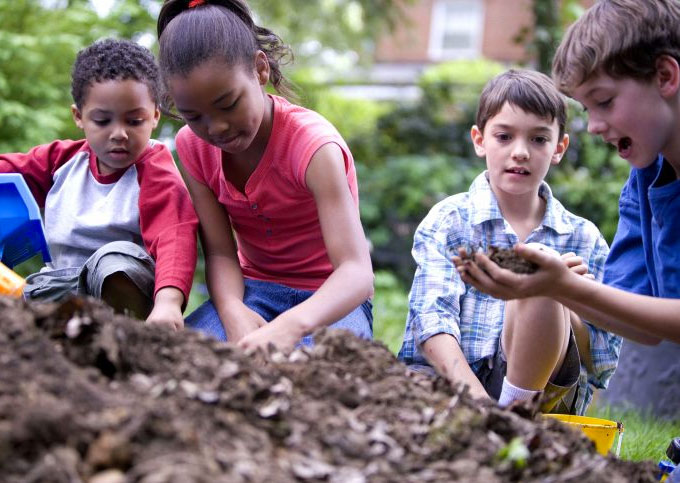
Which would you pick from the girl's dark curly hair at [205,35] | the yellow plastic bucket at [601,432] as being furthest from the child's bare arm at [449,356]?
the girl's dark curly hair at [205,35]

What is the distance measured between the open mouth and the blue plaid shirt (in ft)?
2.47

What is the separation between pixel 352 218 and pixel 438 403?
915 mm

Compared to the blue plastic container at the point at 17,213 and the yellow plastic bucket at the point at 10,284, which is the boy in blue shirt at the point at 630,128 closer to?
the yellow plastic bucket at the point at 10,284

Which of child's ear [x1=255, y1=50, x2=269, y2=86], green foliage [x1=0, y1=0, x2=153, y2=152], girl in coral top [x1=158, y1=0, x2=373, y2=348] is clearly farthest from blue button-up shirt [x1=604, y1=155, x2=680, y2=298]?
green foliage [x1=0, y1=0, x2=153, y2=152]

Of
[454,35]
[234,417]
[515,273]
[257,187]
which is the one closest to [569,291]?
[515,273]

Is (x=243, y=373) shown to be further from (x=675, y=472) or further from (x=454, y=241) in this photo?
(x=454, y=241)

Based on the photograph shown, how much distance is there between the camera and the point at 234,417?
4.59 feet

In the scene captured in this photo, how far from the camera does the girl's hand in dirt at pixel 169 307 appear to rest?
236cm

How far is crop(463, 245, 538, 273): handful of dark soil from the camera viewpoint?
6.21 ft

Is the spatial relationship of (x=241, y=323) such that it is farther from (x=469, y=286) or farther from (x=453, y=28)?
(x=453, y=28)

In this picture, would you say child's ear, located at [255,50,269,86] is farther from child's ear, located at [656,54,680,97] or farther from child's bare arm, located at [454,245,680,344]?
child's ear, located at [656,54,680,97]

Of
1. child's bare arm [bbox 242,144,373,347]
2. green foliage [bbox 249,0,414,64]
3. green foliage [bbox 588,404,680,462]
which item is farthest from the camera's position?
green foliage [bbox 249,0,414,64]

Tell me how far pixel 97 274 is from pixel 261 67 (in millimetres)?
844

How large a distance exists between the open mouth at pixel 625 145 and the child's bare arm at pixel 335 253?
792 mm
